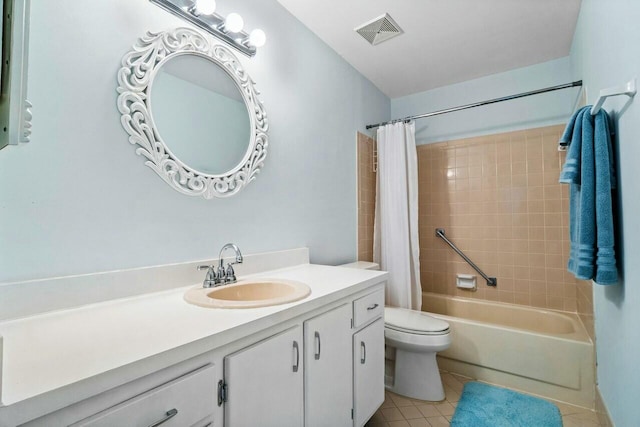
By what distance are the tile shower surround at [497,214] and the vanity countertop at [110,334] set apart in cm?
169

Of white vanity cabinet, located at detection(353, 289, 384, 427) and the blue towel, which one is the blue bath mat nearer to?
white vanity cabinet, located at detection(353, 289, 384, 427)

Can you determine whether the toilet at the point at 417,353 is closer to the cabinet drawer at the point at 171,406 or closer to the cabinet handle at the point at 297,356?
the cabinet handle at the point at 297,356

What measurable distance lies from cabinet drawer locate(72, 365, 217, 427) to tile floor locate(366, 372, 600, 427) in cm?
127

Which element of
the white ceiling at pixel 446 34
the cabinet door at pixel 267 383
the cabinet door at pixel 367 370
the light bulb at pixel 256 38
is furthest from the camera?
the white ceiling at pixel 446 34

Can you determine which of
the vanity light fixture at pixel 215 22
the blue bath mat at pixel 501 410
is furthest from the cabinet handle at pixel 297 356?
the vanity light fixture at pixel 215 22

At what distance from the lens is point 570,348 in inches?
73.5

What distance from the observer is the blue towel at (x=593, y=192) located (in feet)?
3.95

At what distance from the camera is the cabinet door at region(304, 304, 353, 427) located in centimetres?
111

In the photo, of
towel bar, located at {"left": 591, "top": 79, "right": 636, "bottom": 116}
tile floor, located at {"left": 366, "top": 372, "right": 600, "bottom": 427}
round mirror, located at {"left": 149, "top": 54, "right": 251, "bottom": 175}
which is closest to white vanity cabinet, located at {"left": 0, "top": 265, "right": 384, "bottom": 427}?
tile floor, located at {"left": 366, "top": 372, "right": 600, "bottom": 427}

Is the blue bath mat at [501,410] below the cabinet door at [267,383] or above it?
below

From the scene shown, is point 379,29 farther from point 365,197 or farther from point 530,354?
point 530,354

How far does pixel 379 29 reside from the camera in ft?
6.72

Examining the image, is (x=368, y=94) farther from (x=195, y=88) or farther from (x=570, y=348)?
(x=570, y=348)

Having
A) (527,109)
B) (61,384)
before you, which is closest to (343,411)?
(61,384)
